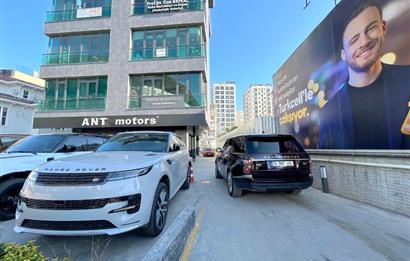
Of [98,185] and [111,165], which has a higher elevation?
[111,165]

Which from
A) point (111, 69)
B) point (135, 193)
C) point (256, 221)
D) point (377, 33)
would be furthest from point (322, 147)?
point (111, 69)

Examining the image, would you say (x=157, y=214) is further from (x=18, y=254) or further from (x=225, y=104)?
(x=225, y=104)

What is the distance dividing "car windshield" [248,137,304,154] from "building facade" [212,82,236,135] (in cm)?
8432

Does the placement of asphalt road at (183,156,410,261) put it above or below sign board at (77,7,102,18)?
below

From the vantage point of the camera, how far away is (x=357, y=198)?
539 centimetres

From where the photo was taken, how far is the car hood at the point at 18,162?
13.9 ft

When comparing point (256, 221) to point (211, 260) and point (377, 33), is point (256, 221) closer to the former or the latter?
point (211, 260)

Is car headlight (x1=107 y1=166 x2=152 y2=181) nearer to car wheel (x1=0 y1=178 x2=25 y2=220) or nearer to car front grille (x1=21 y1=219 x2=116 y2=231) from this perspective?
car front grille (x1=21 y1=219 x2=116 y2=231)

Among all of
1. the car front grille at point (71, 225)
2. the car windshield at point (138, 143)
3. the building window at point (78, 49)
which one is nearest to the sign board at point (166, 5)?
the building window at point (78, 49)

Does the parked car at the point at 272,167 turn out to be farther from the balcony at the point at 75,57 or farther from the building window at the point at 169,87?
the balcony at the point at 75,57

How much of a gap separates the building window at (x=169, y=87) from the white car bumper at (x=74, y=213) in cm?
1372

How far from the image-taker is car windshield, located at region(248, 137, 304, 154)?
206 inches

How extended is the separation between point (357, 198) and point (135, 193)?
18.5 feet

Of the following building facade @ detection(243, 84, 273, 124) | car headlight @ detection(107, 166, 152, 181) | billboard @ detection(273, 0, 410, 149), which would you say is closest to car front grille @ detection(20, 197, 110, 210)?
car headlight @ detection(107, 166, 152, 181)
